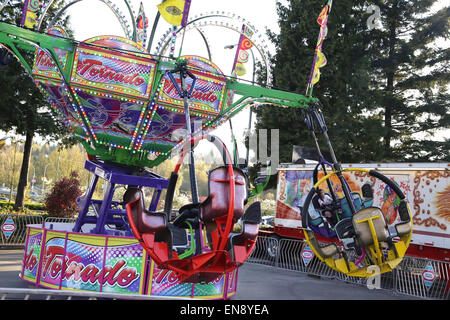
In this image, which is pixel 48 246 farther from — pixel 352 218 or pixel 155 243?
pixel 352 218

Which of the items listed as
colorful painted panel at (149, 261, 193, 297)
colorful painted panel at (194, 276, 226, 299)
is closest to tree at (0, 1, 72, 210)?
colorful painted panel at (149, 261, 193, 297)

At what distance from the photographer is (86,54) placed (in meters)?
8.36

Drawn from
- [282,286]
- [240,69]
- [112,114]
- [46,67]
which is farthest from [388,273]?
[46,67]

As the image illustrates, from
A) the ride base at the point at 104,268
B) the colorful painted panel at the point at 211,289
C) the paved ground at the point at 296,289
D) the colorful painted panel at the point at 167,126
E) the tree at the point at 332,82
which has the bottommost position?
the paved ground at the point at 296,289

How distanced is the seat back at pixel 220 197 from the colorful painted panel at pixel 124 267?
5108mm

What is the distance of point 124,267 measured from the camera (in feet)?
29.2

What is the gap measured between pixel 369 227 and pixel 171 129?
633 cm

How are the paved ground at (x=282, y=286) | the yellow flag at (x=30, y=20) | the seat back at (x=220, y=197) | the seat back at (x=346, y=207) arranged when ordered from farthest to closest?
the paved ground at (x=282, y=286) → the yellow flag at (x=30, y=20) → the seat back at (x=346, y=207) → the seat back at (x=220, y=197)

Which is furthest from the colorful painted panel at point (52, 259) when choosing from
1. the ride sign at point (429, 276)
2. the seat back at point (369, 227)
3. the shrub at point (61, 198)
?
the shrub at point (61, 198)

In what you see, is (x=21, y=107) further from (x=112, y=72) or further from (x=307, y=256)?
(x=307, y=256)

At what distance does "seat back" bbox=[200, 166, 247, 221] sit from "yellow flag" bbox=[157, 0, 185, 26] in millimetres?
2619

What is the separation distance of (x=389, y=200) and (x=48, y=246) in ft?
31.9

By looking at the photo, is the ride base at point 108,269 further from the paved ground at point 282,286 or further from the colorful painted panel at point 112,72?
the colorful painted panel at point 112,72

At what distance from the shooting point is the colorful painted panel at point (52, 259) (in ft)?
29.7
